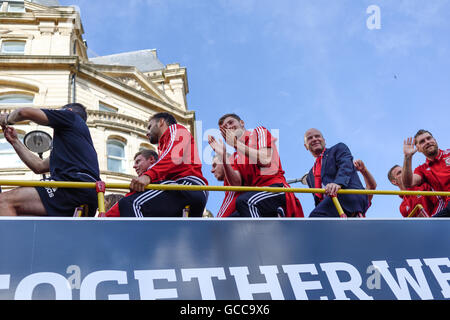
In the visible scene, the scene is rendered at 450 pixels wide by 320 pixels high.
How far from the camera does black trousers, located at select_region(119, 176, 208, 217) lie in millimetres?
3984

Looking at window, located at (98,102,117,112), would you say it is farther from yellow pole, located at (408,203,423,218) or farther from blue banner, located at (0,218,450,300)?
blue banner, located at (0,218,450,300)

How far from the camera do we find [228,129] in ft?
15.0

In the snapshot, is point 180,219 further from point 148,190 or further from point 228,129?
point 228,129

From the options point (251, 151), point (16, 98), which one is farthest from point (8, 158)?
point (251, 151)

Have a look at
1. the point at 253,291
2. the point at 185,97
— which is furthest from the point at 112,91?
the point at 253,291

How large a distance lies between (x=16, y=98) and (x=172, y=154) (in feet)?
58.6

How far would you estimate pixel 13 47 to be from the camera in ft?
72.1

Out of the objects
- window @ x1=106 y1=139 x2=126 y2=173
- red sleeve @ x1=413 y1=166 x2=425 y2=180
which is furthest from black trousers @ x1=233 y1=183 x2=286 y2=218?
window @ x1=106 y1=139 x2=126 y2=173

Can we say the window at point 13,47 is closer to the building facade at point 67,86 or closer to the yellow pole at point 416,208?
the building facade at point 67,86

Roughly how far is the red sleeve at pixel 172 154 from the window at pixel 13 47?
20.1 m

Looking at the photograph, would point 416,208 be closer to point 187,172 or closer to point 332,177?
point 332,177

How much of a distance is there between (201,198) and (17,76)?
60.3ft

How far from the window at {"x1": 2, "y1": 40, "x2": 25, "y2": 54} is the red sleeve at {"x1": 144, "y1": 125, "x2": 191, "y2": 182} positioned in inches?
791

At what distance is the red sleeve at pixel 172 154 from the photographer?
13.4 feet
